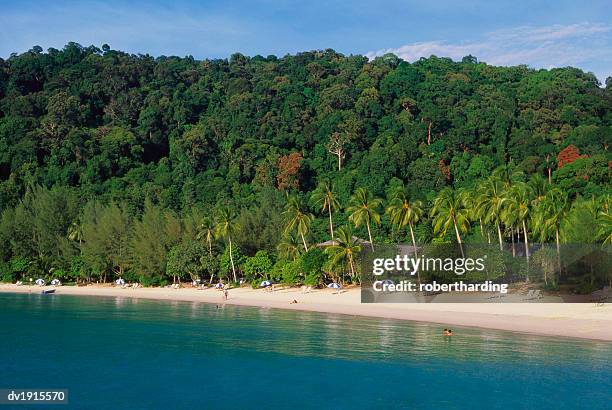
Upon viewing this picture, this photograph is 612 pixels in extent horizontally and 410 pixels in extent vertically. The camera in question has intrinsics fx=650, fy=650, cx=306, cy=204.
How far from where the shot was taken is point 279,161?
344 feet

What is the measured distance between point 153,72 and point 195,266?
296ft

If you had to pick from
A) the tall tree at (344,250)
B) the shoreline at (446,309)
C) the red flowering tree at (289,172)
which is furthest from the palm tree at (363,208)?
the red flowering tree at (289,172)

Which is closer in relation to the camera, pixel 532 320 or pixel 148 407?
pixel 148 407

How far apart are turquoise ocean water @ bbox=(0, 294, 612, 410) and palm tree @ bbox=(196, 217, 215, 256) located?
20952mm

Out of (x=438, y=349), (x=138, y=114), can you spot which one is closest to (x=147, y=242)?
(x=438, y=349)

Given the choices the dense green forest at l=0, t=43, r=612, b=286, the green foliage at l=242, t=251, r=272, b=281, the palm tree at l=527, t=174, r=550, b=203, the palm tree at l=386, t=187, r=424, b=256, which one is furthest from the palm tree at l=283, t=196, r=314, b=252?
the palm tree at l=527, t=174, r=550, b=203

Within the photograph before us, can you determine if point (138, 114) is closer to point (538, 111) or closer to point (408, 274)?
point (538, 111)

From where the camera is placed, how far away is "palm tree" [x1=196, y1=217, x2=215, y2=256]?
72500 mm

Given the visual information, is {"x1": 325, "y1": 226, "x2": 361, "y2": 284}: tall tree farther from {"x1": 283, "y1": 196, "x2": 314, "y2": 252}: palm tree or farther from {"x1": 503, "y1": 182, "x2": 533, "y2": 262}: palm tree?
{"x1": 503, "y1": 182, "x2": 533, "y2": 262}: palm tree

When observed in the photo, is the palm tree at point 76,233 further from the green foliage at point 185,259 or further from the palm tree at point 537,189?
the palm tree at point 537,189

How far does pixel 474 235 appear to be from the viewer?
71000 millimetres

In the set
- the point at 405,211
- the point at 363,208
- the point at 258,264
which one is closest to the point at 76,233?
the point at 258,264

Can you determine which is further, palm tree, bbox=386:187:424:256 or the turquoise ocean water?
palm tree, bbox=386:187:424:256

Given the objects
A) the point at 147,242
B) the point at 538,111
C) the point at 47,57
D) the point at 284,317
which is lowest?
the point at 284,317
